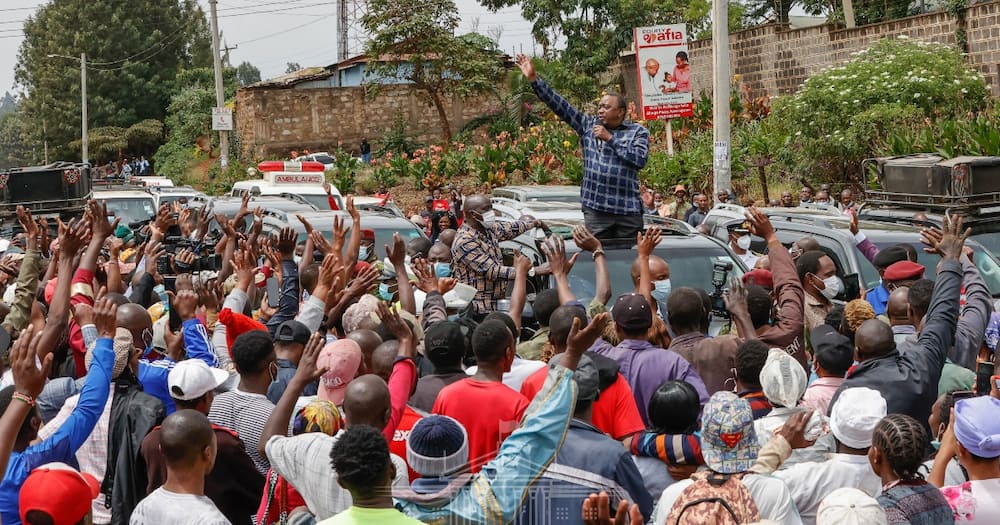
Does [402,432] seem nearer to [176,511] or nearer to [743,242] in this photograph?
[176,511]

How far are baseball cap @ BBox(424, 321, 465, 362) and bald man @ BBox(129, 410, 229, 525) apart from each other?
1357 millimetres

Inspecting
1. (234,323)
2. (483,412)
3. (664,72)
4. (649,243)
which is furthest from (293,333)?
(664,72)

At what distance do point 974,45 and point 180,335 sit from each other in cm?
2187

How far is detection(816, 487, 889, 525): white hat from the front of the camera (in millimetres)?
3789

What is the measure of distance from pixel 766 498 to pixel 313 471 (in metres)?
1.60

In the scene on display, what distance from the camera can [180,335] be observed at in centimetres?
722

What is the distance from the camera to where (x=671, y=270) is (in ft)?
29.9

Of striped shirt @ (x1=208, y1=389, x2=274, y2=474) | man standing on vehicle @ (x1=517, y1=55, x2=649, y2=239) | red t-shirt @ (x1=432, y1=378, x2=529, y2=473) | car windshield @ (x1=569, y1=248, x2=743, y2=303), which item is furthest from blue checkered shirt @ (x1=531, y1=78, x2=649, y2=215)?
red t-shirt @ (x1=432, y1=378, x2=529, y2=473)

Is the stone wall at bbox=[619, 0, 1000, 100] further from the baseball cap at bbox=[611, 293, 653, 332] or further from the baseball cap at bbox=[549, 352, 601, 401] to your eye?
the baseball cap at bbox=[549, 352, 601, 401]

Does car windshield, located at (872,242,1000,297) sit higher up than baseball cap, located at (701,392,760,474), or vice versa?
car windshield, located at (872,242,1000,297)

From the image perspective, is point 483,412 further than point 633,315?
No

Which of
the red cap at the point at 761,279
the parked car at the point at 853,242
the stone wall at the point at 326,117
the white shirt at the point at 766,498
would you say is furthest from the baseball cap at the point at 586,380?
the stone wall at the point at 326,117

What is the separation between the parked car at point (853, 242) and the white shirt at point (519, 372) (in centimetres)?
375

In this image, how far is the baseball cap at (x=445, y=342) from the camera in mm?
5656
